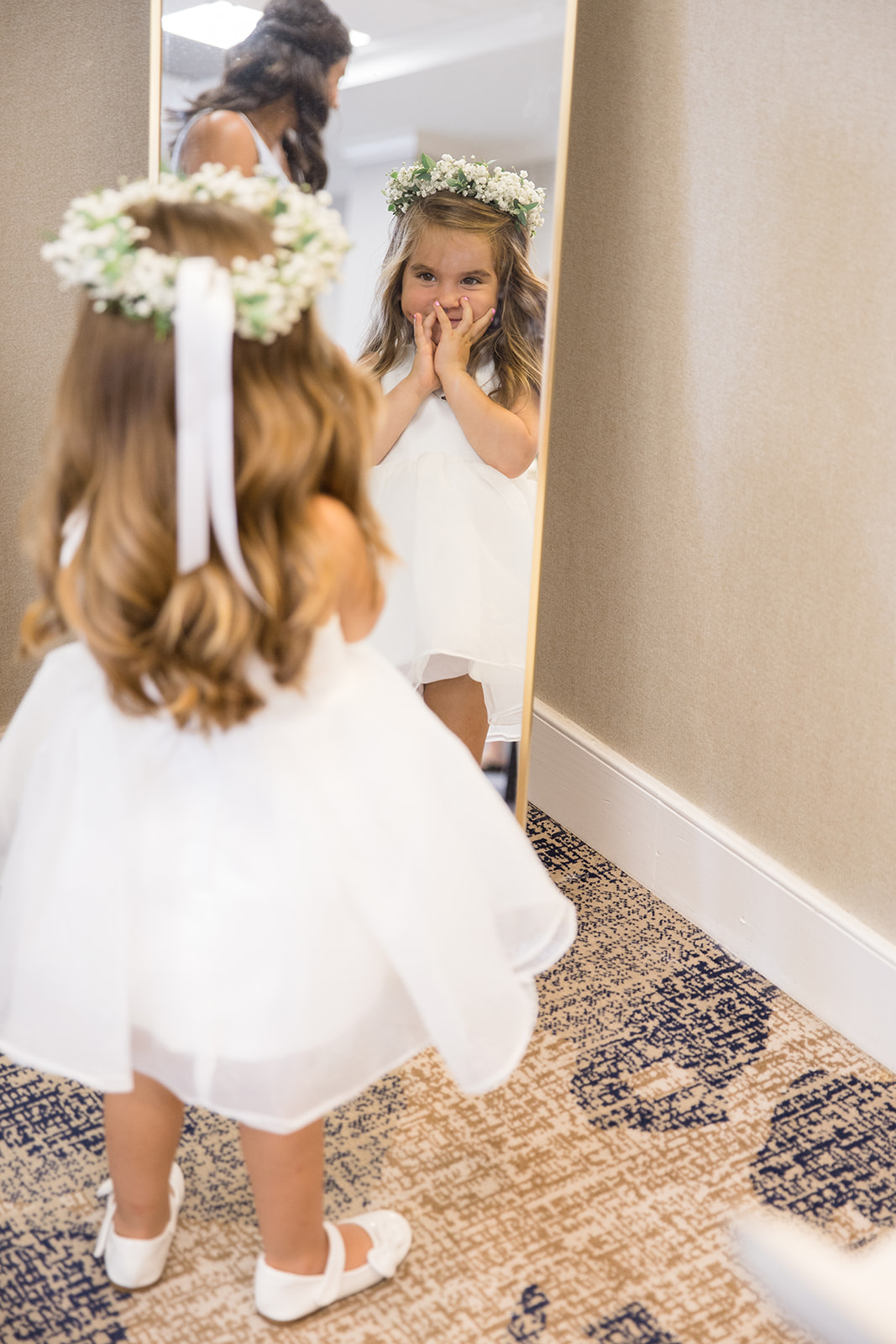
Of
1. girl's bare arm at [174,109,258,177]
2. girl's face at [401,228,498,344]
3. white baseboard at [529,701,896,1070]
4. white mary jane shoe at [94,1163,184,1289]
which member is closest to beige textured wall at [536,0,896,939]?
white baseboard at [529,701,896,1070]

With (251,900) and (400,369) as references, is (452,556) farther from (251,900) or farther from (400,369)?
(251,900)

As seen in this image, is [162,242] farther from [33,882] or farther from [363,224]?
[363,224]

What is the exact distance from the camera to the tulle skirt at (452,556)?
7.65 feet

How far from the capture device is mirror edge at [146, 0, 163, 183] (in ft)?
7.15

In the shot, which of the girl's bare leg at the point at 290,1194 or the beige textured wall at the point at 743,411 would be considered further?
the beige textured wall at the point at 743,411

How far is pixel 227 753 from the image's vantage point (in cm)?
135

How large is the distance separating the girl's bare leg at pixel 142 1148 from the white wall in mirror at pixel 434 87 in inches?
55.7

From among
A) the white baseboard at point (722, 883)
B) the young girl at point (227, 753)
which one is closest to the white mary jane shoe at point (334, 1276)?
the young girl at point (227, 753)

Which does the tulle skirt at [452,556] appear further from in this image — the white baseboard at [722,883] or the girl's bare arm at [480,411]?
the white baseboard at [722,883]

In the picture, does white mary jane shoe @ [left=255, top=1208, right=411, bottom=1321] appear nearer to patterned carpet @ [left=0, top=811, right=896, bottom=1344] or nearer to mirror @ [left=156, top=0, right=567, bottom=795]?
patterned carpet @ [left=0, top=811, right=896, bottom=1344]

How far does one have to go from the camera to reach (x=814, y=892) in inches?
85.8

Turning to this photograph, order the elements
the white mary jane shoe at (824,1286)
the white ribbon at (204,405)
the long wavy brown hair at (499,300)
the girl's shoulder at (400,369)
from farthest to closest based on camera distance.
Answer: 1. the girl's shoulder at (400,369)
2. the long wavy brown hair at (499,300)
3. the white ribbon at (204,405)
4. the white mary jane shoe at (824,1286)

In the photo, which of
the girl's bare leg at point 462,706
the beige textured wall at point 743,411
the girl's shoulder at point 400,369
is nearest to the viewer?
the beige textured wall at point 743,411

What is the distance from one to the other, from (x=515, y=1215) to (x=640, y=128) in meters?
1.81
